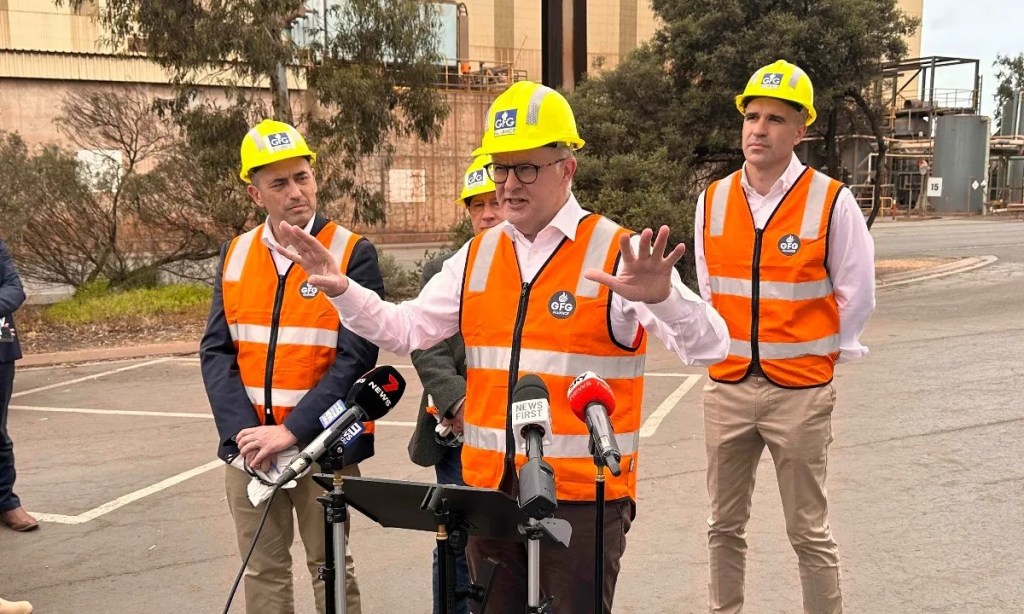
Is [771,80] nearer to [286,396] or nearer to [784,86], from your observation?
[784,86]

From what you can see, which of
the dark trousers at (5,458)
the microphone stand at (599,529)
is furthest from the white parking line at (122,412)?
the microphone stand at (599,529)

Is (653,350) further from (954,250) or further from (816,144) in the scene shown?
(954,250)

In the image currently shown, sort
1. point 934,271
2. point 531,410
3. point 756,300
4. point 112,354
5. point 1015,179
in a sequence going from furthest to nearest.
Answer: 1. point 1015,179
2. point 934,271
3. point 112,354
4. point 756,300
5. point 531,410

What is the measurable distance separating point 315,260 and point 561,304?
2.57ft

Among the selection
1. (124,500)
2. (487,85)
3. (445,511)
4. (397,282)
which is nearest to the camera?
(445,511)

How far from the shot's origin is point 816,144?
1873 cm

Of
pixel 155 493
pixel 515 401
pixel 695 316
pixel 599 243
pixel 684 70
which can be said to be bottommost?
pixel 155 493

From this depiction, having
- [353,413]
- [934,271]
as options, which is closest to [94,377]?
[353,413]

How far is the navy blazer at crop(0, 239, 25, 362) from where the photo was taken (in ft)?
18.6

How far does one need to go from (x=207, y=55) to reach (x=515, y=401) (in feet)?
43.4

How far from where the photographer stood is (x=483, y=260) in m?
2.84

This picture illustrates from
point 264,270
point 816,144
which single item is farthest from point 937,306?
point 264,270

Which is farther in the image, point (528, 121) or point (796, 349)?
point (796, 349)

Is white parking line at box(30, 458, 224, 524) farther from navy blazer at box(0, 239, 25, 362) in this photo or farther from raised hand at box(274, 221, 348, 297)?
raised hand at box(274, 221, 348, 297)
